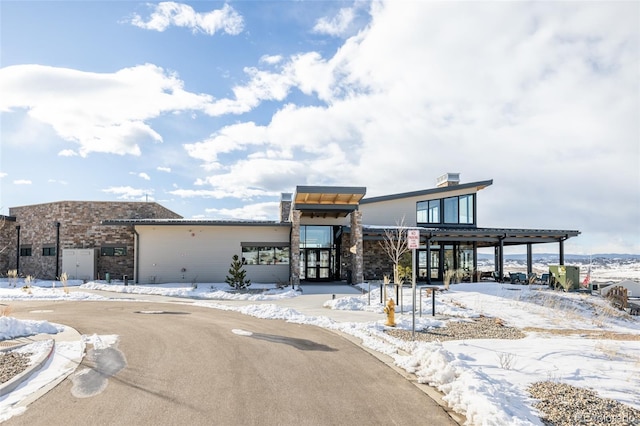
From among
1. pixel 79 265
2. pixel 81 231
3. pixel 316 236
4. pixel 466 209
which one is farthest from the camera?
pixel 466 209

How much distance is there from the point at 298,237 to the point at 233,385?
1833 centimetres

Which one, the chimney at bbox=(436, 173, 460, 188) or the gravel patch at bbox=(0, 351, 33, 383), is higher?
the chimney at bbox=(436, 173, 460, 188)

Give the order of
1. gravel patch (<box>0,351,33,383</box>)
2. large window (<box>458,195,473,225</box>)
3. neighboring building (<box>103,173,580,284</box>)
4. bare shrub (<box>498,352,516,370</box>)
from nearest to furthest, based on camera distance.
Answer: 1. gravel patch (<box>0,351,33,383</box>)
2. bare shrub (<box>498,352,516,370</box>)
3. neighboring building (<box>103,173,580,284</box>)
4. large window (<box>458,195,473,225</box>)

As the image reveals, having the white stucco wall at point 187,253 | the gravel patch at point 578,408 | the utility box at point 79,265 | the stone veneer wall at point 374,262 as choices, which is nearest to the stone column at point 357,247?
the stone veneer wall at point 374,262

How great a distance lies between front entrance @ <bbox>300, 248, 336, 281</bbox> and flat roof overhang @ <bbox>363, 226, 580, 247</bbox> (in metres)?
3.55

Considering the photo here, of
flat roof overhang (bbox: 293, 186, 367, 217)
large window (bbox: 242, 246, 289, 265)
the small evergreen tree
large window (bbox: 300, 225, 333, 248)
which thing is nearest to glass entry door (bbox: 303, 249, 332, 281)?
large window (bbox: 300, 225, 333, 248)

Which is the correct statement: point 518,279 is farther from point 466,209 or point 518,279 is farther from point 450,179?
point 450,179

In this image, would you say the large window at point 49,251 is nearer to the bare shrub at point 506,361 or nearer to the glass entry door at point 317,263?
the glass entry door at point 317,263

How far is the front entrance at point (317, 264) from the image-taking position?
28.5 meters

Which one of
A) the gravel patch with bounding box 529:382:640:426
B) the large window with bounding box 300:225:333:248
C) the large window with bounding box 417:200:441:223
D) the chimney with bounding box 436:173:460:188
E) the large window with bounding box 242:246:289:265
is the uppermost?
the chimney with bounding box 436:173:460:188

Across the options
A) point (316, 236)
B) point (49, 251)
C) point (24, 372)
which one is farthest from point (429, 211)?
point (49, 251)

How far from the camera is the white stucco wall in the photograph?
26.2 metres

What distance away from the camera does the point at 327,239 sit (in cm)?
2855

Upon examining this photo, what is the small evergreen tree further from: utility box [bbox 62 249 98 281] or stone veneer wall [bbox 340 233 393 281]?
utility box [bbox 62 249 98 281]
